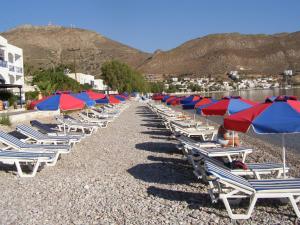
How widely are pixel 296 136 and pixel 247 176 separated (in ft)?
37.5

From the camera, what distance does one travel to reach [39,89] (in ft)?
141

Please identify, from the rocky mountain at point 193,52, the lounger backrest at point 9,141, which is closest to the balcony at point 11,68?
the lounger backrest at point 9,141

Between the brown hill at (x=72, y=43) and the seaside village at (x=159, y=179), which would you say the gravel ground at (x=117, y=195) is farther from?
the brown hill at (x=72, y=43)

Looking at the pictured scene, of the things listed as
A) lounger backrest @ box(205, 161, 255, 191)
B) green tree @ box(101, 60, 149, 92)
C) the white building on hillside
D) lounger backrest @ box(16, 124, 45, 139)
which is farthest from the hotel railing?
lounger backrest @ box(205, 161, 255, 191)

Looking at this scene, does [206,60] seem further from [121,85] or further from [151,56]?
[121,85]

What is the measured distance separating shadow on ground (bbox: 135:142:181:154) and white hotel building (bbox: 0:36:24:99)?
30.4 m

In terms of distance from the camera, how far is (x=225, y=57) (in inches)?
7028

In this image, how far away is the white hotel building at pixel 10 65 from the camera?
42.5 m

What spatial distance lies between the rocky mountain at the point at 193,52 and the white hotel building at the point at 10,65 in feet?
383

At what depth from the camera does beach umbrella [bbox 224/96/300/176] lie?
573cm

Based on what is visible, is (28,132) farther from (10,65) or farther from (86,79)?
(86,79)

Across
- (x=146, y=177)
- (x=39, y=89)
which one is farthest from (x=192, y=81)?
(x=146, y=177)

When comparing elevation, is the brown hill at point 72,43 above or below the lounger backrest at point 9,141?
above

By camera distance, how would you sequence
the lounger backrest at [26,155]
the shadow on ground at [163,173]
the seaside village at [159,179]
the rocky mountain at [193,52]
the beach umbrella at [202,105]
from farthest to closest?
1. the rocky mountain at [193,52]
2. the beach umbrella at [202,105]
3. the lounger backrest at [26,155]
4. the shadow on ground at [163,173]
5. the seaside village at [159,179]
